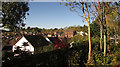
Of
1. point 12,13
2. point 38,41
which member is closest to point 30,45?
point 12,13

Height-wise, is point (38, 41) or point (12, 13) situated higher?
point (12, 13)

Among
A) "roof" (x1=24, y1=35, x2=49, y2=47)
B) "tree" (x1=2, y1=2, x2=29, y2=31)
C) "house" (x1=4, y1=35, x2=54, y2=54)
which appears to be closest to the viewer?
"tree" (x1=2, y1=2, x2=29, y2=31)

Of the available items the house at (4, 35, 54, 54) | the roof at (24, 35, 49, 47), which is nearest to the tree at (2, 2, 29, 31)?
the house at (4, 35, 54, 54)

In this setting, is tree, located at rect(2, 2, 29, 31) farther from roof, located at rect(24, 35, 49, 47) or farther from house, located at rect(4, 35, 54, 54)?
roof, located at rect(24, 35, 49, 47)

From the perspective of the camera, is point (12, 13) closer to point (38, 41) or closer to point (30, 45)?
point (30, 45)

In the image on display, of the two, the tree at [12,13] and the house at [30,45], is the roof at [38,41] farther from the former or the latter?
the tree at [12,13]

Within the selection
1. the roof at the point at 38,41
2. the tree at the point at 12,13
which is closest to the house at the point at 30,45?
the roof at the point at 38,41

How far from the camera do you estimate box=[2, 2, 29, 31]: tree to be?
3.37m

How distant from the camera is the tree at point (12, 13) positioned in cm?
337

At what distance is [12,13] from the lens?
135 inches

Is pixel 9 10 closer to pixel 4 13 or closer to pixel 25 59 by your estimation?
pixel 4 13

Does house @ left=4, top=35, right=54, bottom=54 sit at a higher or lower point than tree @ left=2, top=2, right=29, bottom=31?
lower

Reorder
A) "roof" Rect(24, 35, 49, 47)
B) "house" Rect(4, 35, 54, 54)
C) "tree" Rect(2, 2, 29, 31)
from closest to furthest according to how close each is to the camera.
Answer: "tree" Rect(2, 2, 29, 31)
"house" Rect(4, 35, 54, 54)
"roof" Rect(24, 35, 49, 47)

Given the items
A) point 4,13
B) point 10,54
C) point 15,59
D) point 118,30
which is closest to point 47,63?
point 15,59
